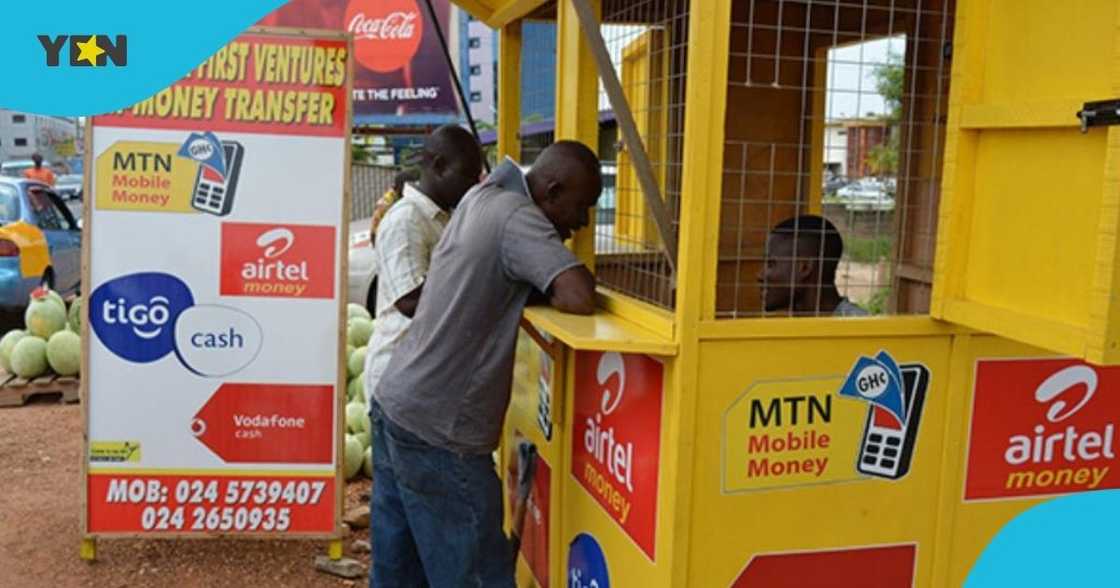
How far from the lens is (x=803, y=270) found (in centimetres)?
310

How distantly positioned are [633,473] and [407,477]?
760 mm

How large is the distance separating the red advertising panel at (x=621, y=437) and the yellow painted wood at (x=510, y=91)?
1.44m

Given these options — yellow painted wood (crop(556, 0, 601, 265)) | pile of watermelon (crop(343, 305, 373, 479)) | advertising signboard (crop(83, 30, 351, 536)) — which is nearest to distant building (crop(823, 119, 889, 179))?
yellow painted wood (crop(556, 0, 601, 265))

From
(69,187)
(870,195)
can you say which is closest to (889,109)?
(870,195)

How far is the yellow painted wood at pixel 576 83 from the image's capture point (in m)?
3.26

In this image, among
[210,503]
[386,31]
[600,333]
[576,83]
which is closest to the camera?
[600,333]

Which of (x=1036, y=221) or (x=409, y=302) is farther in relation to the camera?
(x=409, y=302)

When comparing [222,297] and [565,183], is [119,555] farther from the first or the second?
[565,183]

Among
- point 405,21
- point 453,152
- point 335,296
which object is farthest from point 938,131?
point 405,21

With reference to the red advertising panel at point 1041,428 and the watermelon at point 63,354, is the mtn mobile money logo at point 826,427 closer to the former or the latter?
the red advertising panel at point 1041,428

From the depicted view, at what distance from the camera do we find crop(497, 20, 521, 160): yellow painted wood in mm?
4223

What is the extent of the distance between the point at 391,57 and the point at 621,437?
1427cm

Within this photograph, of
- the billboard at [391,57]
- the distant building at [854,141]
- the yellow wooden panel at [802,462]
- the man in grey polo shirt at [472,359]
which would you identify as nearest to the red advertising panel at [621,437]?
the yellow wooden panel at [802,462]

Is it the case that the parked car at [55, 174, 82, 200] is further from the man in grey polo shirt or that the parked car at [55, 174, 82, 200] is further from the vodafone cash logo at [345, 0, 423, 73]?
the man in grey polo shirt
